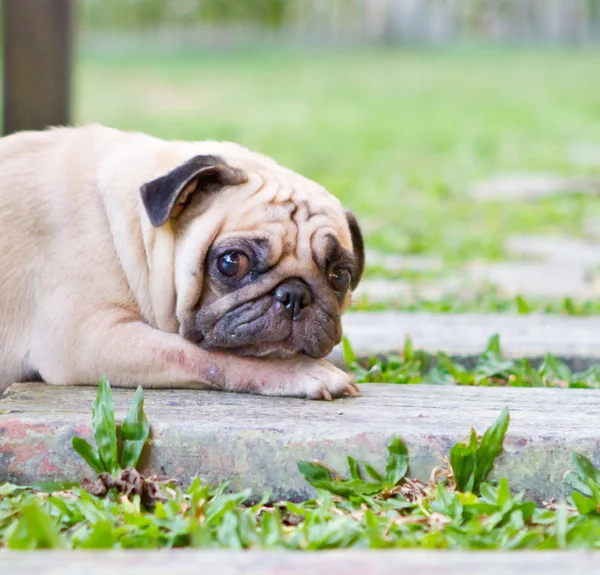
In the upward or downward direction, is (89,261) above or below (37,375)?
above

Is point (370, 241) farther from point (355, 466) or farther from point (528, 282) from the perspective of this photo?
point (355, 466)

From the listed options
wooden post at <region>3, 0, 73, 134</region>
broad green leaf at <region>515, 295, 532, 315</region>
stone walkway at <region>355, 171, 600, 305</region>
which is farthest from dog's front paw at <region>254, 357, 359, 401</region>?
wooden post at <region>3, 0, 73, 134</region>

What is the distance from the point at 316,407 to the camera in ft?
9.25

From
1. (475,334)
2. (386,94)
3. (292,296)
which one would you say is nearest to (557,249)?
(475,334)

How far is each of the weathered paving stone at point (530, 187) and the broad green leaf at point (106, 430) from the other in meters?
6.96

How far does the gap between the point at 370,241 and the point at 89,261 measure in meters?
4.10

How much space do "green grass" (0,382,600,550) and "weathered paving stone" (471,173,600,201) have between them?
688 centimetres

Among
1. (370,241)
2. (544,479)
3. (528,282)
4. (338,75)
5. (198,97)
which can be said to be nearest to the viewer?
(544,479)

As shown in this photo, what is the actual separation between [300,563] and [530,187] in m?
8.55

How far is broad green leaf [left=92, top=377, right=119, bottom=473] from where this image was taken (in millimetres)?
2508

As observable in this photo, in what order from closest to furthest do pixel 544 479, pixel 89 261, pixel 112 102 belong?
1. pixel 544 479
2. pixel 89 261
3. pixel 112 102

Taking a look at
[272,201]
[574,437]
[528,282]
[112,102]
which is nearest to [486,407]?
[574,437]

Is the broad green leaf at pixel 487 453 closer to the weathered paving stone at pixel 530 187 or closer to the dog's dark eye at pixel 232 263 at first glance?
the dog's dark eye at pixel 232 263

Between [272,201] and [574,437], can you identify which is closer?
[574,437]
